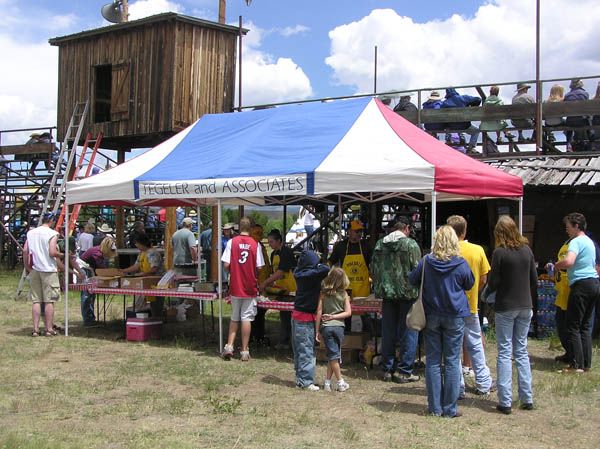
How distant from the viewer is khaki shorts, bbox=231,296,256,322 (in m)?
9.06

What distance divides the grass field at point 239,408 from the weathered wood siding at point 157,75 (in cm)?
952

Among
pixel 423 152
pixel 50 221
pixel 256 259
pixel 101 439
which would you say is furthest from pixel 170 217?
pixel 101 439

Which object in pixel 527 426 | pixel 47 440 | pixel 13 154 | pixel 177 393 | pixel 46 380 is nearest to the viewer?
pixel 47 440

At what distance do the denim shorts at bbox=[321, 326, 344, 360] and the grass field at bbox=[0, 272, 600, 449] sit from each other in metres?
0.42

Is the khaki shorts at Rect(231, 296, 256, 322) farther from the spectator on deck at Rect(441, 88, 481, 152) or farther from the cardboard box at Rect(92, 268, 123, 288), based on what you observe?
the spectator on deck at Rect(441, 88, 481, 152)

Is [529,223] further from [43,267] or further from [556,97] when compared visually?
[43,267]

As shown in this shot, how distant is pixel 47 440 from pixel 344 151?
4915 mm

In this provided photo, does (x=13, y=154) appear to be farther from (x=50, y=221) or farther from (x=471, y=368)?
(x=471, y=368)

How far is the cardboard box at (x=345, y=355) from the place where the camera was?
29.2 feet

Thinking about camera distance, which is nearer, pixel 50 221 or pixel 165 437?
pixel 165 437

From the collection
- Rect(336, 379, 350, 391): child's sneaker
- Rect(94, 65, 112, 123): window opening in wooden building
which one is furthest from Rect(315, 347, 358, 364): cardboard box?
Rect(94, 65, 112, 123): window opening in wooden building

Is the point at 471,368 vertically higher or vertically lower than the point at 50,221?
lower

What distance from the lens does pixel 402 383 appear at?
7793 millimetres

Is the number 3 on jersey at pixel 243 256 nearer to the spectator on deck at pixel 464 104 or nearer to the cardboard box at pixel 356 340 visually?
the cardboard box at pixel 356 340
